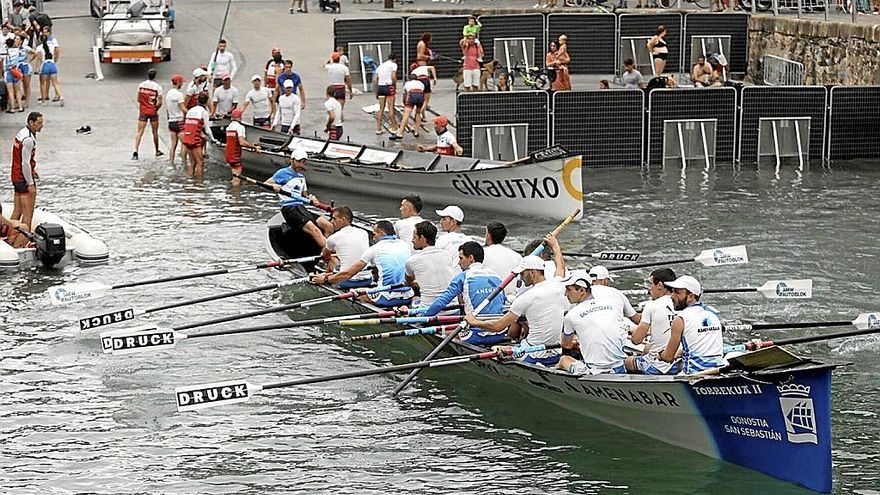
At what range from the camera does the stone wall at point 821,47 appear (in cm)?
3058

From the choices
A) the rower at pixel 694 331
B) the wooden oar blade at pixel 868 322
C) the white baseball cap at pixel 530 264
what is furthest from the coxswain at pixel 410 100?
the rower at pixel 694 331

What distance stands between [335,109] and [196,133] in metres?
2.81

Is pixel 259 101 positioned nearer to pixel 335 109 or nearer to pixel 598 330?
pixel 335 109

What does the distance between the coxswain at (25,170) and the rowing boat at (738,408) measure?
976 centimetres

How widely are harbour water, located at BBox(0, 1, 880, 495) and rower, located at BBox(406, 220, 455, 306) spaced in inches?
37.2

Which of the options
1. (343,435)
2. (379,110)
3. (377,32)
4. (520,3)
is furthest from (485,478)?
(520,3)

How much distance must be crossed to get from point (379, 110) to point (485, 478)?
17680 millimetres

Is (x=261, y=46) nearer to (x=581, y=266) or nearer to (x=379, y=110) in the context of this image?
(x=379, y=110)

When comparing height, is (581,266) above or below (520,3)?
below

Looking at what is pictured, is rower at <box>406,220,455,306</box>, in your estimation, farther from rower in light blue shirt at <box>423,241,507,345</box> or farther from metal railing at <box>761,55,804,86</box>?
metal railing at <box>761,55,804,86</box>

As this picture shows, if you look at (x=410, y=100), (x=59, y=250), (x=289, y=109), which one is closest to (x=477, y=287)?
(x=59, y=250)

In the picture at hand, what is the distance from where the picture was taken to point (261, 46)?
3934 cm

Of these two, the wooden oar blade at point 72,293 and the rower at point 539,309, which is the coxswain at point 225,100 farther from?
the rower at point 539,309

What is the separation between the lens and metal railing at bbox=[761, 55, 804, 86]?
1323 inches
